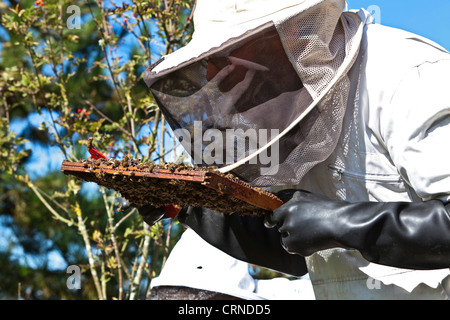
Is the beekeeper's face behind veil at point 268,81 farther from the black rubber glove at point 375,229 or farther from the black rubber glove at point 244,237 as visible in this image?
the black rubber glove at point 244,237

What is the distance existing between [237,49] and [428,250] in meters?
0.77

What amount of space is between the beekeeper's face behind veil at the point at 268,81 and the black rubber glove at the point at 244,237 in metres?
0.35

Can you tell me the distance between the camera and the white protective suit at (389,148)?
153 cm

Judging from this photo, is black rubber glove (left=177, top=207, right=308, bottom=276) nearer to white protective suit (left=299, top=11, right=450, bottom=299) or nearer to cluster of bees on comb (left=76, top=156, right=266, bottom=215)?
white protective suit (left=299, top=11, right=450, bottom=299)

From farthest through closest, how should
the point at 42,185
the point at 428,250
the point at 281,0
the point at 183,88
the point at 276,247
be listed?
the point at 42,185
the point at 276,247
the point at 183,88
the point at 281,0
the point at 428,250

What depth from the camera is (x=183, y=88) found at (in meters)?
1.85

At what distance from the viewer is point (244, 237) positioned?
6.93 ft

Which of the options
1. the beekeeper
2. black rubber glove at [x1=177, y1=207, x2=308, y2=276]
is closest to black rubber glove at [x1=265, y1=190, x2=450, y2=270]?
the beekeeper

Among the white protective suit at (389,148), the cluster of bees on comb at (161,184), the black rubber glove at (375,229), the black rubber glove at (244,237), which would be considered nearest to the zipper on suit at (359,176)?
the white protective suit at (389,148)

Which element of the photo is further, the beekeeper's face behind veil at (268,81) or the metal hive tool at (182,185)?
the beekeeper's face behind veil at (268,81)

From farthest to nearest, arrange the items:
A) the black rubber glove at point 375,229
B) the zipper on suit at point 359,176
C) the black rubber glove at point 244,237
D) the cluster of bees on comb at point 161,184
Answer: the black rubber glove at point 244,237
the zipper on suit at point 359,176
the cluster of bees on comb at point 161,184
the black rubber glove at point 375,229

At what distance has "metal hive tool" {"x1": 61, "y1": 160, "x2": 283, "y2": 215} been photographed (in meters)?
1.56
